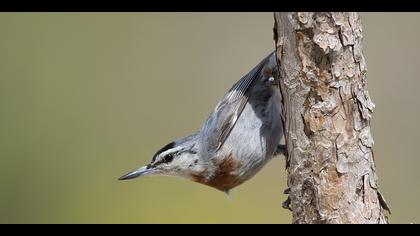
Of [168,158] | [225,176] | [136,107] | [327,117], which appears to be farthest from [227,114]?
[136,107]

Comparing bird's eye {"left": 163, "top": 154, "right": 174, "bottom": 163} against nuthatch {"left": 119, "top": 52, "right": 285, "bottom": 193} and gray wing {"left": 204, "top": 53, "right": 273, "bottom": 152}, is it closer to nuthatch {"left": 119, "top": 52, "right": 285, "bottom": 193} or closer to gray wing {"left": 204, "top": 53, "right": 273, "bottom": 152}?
nuthatch {"left": 119, "top": 52, "right": 285, "bottom": 193}

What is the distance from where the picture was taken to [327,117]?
A: 3.18 meters

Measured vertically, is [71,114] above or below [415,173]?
above

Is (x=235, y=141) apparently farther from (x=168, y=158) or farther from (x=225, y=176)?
(x=168, y=158)

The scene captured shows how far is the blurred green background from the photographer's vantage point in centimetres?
657

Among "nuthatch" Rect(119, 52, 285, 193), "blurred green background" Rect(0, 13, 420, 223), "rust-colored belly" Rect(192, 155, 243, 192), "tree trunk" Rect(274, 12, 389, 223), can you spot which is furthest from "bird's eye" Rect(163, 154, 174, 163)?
"blurred green background" Rect(0, 13, 420, 223)

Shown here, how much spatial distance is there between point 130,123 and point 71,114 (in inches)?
26.0

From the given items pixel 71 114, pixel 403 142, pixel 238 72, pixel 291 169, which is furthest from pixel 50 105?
pixel 291 169

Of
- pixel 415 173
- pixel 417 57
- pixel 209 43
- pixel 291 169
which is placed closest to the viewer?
pixel 291 169

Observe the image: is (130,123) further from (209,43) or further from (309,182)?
(309,182)

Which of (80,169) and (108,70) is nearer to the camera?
(80,169)

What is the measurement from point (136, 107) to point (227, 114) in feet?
9.35

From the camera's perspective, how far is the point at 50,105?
7.24 metres

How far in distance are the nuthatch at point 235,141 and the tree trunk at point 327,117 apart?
3.30ft
